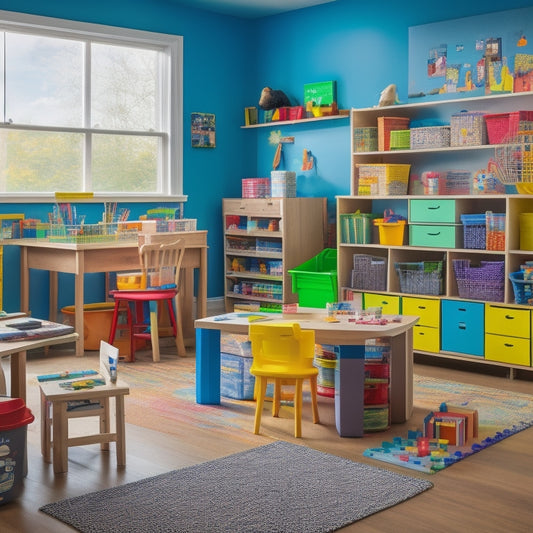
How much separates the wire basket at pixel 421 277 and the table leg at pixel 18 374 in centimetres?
309

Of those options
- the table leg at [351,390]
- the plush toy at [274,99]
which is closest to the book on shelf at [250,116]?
the plush toy at [274,99]

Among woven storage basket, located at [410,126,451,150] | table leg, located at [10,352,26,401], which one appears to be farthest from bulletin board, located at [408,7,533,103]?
table leg, located at [10,352,26,401]

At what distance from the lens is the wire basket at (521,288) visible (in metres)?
5.43

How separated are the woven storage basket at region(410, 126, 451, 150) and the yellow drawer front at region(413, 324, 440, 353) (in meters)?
1.33

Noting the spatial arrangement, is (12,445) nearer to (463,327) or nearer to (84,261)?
(84,261)

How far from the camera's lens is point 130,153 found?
7277mm

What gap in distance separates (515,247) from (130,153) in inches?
134

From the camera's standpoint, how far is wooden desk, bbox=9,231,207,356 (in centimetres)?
607

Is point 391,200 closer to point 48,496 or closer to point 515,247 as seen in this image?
point 515,247

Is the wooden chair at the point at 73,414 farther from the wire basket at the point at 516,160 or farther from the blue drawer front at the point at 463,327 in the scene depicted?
the wire basket at the point at 516,160

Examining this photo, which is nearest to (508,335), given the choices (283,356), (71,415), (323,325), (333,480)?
(323,325)

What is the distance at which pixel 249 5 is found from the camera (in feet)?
24.5

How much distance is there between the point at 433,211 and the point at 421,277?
480 mm

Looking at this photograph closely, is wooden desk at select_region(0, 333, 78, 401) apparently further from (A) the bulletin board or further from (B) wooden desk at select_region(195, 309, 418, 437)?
(A) the bulletin board
